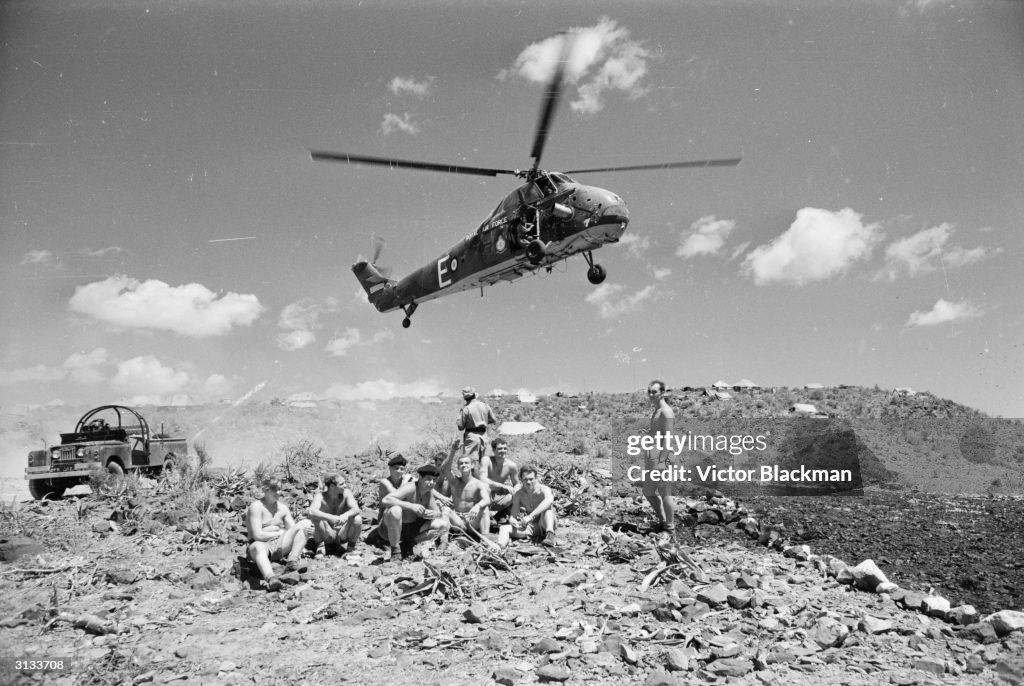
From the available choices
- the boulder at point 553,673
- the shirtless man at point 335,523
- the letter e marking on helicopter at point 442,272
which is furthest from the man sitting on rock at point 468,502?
the letter e marking on helicopter at point 442,272

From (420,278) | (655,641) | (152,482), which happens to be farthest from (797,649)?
(420,278)

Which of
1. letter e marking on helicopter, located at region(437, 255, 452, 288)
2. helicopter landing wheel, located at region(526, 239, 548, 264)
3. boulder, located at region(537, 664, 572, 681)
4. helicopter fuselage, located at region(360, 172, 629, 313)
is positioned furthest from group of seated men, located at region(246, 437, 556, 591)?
letter e marking on helicopter, located at region(437, 255, 452, 288)

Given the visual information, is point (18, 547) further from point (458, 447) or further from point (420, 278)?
point (420, 278)

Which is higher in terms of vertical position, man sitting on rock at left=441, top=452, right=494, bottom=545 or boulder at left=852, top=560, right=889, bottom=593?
man sitting on rock at left=441, top=452, right=494, bottom=545

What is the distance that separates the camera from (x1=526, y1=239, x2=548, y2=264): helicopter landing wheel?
43.0 feet

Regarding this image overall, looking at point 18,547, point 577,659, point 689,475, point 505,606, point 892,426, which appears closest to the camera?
point 577,659

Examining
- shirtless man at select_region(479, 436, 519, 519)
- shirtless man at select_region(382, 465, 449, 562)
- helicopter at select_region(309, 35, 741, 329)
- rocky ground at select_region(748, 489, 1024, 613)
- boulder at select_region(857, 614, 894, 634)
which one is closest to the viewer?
boulder at select_region(857, 614, 894, 634)

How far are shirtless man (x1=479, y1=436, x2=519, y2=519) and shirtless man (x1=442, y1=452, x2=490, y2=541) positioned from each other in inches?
15.3

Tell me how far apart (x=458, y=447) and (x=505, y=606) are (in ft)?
13.2

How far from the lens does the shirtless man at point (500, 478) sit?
913 centimetres

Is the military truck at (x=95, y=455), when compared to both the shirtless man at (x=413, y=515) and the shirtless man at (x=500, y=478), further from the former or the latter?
the shirtless man at (x=500, y=478)

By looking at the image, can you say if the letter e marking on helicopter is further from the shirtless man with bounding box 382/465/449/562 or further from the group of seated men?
the shirtless man with bounding box 382/465/449/562

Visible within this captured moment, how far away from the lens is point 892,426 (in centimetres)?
2405

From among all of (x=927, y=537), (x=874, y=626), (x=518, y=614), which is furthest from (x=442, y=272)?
(x=874, y=626)
